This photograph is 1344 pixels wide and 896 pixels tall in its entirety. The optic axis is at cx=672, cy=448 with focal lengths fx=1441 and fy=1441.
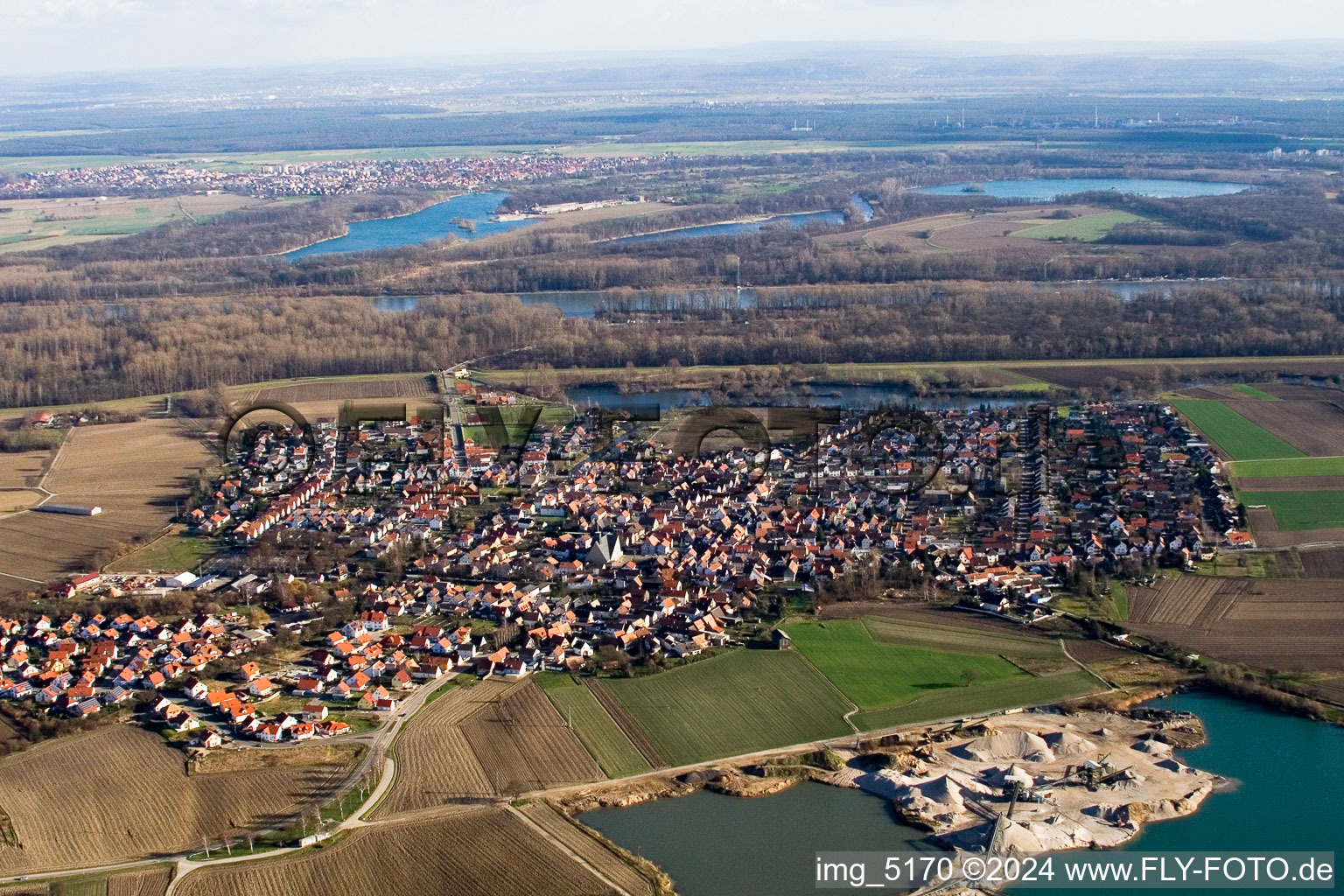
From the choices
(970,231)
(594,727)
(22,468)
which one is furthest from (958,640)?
(970,231)

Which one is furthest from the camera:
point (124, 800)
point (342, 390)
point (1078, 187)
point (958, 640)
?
point (1078, 187)

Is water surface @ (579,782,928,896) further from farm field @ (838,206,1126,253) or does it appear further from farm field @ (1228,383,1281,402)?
farm field @ (838,206,1126,253)

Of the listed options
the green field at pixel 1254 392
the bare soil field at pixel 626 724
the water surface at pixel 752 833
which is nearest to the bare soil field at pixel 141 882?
the water surface at pixel 752 833

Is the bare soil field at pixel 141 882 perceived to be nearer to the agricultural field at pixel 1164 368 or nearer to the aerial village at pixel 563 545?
the aerial village at pixel 563 545

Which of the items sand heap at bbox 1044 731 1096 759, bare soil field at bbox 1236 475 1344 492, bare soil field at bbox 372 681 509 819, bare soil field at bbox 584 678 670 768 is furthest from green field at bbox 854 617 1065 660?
bare soil field at bbox 1236 475 1344 492

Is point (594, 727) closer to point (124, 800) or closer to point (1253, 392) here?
point (124, 800)

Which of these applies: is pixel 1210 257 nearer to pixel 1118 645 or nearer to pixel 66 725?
pixel 1118 645

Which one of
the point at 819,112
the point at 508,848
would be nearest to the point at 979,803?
the point at 508,848
